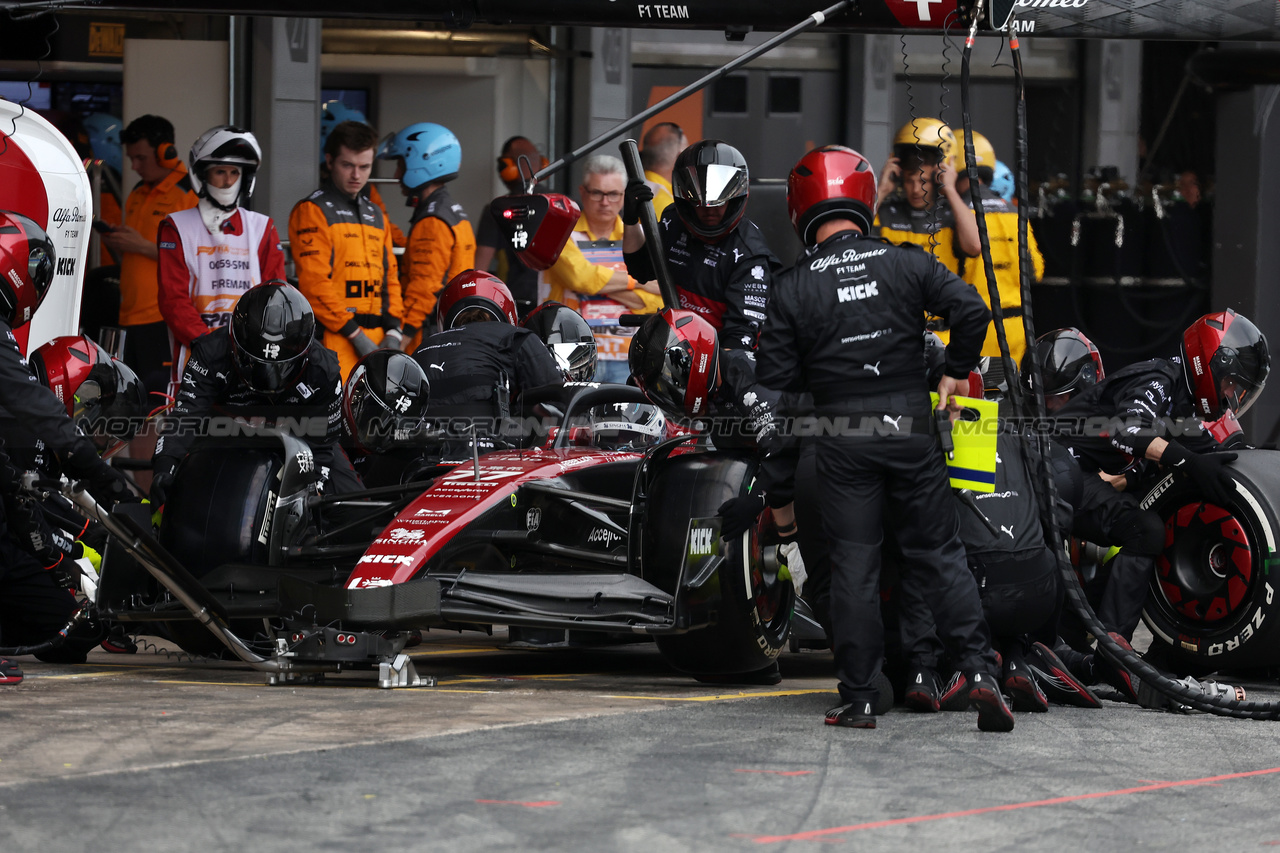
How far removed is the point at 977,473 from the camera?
5723 mm

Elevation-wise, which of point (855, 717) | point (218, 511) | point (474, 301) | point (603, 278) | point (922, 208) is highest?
point (922, 208)

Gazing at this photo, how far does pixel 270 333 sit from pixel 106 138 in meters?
5.32

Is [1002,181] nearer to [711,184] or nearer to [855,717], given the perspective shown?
[711,184]

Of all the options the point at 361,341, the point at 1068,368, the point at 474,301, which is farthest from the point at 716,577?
the point at 361,341

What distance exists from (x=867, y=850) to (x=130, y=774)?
180 cm

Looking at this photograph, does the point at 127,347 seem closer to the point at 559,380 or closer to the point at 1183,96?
the point at 559,380

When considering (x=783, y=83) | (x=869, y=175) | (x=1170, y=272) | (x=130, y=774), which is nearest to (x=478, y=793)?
(x=130, y=774)

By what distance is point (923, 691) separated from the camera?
5.74 meters

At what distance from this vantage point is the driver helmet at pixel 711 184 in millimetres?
7082

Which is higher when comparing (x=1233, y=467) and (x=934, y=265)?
(x=934, y=265)

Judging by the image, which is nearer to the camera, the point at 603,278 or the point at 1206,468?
the point at 1206,468

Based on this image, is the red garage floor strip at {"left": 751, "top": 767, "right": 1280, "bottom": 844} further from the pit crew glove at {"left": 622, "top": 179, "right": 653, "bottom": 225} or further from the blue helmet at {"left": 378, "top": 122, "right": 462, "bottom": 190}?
the blue helmet at {"left": 378, "top": 122, "right": 462, "bottom": 190}

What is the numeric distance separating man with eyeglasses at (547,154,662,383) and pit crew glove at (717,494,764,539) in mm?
4012

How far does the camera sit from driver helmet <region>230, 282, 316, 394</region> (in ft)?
22.2
